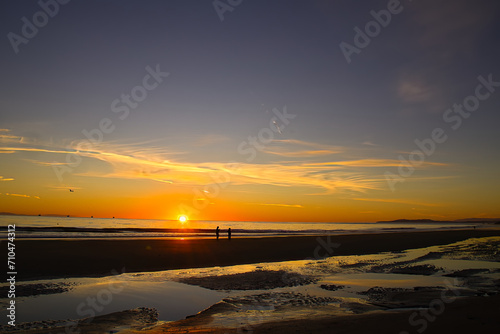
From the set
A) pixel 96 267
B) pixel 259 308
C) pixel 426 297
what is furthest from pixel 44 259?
pixel 426 297

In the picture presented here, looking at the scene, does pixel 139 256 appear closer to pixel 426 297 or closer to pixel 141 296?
pixel 141 296

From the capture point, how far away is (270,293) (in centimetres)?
1296

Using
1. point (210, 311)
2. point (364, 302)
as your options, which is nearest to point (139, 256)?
point (210, 311)

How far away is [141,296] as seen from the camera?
12445 millimetres

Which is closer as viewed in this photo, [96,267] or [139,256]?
[96,267]

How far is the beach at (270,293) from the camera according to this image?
8.39m

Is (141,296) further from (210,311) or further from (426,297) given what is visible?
(426,297)

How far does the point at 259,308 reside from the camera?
10.6 metres

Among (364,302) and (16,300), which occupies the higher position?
(16,300)

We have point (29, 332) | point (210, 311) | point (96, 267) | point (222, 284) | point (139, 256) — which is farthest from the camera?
point (139, 256)

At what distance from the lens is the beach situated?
839cm

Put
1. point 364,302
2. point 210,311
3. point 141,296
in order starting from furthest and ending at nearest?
point 141,296, point 364,302, point 210,311

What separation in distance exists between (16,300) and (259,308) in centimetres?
836

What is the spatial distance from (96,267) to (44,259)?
14.4 feet
